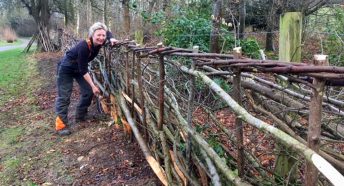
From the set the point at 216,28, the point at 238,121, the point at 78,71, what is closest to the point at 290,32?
the point at 238,121

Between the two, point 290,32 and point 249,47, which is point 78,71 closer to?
point 290,32

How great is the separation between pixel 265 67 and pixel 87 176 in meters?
2.92

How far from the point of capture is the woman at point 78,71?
17.4ft

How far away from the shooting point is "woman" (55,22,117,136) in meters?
5.30

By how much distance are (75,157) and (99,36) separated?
1.70 metres

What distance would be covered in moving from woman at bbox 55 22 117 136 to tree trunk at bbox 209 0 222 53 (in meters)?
3.10

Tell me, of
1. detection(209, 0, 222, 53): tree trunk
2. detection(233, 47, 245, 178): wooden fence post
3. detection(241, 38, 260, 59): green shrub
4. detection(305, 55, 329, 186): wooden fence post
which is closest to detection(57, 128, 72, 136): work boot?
detection(233, 47, 245, 178): wooden fence post

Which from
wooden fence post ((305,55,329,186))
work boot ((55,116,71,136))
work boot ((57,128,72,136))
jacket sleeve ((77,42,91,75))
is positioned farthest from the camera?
work boot ((55,116,71,136))

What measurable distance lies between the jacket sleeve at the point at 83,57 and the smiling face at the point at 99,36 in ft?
0.50

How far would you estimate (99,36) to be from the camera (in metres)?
5.29

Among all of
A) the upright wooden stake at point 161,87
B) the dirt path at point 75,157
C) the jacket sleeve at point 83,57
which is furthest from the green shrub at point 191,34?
the upright wooden stake at point 161,87

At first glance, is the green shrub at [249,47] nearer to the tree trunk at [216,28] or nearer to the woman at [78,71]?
the tree trunk at [216,28]

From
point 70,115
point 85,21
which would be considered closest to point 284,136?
point 70,115

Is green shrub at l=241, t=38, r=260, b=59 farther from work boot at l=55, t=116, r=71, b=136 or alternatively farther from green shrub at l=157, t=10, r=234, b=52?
work boot at l=55, t=116, r=71, b=136
